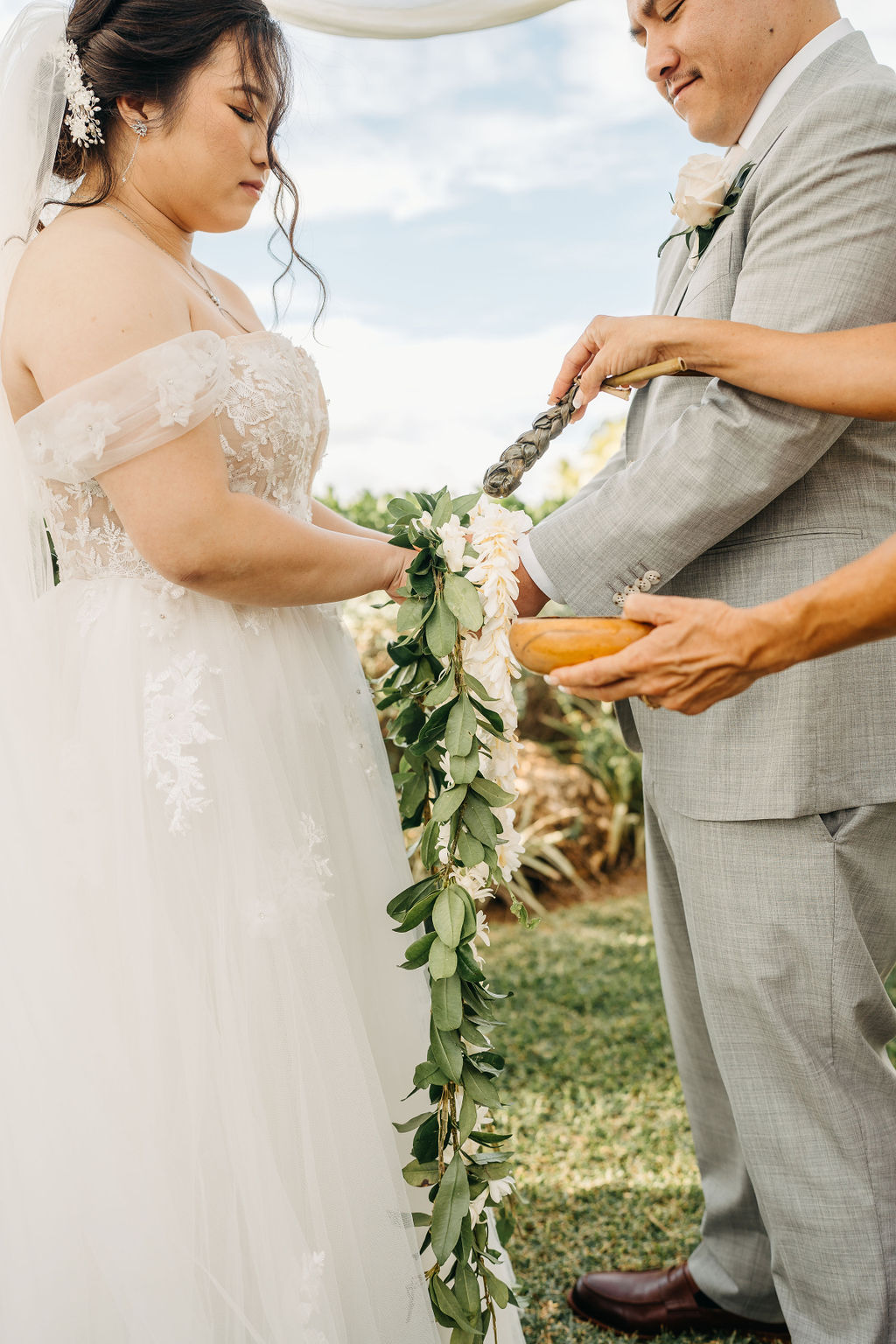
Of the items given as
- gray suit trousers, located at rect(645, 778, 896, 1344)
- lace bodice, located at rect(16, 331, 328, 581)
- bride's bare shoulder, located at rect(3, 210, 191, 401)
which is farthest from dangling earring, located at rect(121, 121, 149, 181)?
gray suit trousers, located at rect(645, 778, 896, 1344)

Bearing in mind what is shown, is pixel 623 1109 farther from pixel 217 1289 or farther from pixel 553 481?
pixel 553 481

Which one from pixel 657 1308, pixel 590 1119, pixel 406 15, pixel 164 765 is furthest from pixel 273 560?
pixel 590 1119

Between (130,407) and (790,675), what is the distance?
3.76ft

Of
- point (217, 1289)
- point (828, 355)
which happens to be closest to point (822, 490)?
point (828, 355)

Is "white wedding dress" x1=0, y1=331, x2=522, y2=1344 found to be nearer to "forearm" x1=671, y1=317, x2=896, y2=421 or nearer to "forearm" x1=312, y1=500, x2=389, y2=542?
"forearm" x1=312, y1=500, x2=389, y2=542

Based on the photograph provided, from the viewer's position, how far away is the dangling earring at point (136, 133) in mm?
1745

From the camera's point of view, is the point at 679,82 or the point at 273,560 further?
the point at 679,82

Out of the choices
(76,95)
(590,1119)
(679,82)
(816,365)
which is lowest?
(590,1119)

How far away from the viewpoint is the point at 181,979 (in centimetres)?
160

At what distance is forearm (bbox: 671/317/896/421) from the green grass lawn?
81.4 inches

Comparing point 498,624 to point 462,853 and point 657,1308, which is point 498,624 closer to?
point 462,853

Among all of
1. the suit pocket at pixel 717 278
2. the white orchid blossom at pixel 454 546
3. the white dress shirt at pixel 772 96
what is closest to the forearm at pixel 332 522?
the white dress shirt at pixel 772 96

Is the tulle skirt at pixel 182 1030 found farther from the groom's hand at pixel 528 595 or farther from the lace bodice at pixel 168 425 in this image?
the groom's hand at pixel 528 595

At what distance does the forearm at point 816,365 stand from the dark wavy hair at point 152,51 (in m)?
0.95
